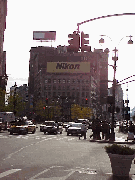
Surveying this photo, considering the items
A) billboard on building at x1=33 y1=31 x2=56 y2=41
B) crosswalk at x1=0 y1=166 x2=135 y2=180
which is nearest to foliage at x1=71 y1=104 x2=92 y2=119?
Answer: billboard on building at x1=33 y1=31 x2=56 y2=41

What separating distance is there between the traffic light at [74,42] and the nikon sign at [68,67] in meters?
161

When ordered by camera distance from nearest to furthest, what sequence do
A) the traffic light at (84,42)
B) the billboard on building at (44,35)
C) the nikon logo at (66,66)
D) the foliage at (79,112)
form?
the traffic light at (84,42)
the foliage at (79,112)
the billboard on building at (44,35)
the nikon logo at (66,66)

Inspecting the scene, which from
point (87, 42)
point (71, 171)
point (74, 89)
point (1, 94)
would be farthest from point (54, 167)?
point (74, 89)

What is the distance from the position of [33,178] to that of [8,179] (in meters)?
0.83

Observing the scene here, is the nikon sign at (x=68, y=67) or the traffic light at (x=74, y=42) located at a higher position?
the nikon sign at (x=68, y=67)

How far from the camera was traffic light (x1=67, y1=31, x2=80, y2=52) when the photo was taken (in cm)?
1719

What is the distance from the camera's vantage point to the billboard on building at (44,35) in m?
176

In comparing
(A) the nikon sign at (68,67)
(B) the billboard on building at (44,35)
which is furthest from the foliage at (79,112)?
(B) the billboard on building at (44,35)

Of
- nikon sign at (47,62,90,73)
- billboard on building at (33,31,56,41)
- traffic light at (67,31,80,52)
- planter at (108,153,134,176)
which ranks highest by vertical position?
billboard on building at (33,31,56,41)

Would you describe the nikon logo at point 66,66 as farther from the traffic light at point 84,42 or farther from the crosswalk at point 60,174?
the crosswalk at point 60,174

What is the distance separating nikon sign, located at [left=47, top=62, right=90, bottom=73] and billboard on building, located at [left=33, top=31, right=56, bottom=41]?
12158mm

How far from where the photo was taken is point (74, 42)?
17.4 m

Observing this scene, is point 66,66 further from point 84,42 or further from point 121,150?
point 121,150

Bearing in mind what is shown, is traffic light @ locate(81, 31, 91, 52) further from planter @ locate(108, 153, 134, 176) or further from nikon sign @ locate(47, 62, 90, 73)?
nikon sign @ locate(47, 62, 90, 73)
